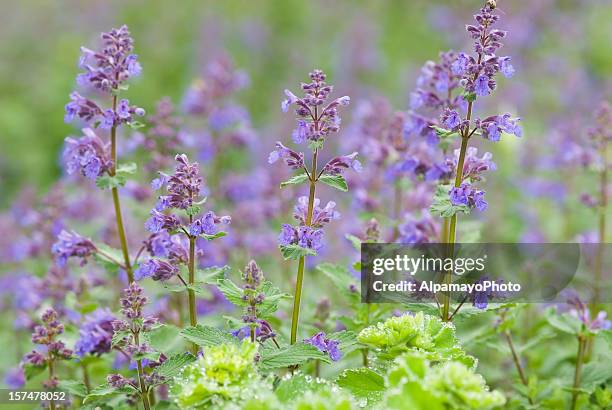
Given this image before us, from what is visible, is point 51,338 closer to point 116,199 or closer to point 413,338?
point 116,199

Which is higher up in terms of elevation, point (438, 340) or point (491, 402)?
point (438, 340)

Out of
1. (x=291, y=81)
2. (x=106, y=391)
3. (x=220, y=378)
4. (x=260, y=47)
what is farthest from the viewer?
(x=260, y=47)

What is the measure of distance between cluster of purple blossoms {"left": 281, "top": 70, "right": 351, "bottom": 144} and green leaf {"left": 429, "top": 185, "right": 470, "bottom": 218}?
519 mm

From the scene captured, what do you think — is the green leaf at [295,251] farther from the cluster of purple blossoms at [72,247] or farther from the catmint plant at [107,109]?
the cluster of purple blossoms at [72,247]

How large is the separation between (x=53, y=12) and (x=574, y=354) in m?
11.5

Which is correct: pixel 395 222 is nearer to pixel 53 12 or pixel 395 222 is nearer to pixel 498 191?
pixel 498 191

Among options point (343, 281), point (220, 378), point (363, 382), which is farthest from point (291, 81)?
point (220, 378)

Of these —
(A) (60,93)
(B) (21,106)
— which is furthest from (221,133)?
(B) (21,106)

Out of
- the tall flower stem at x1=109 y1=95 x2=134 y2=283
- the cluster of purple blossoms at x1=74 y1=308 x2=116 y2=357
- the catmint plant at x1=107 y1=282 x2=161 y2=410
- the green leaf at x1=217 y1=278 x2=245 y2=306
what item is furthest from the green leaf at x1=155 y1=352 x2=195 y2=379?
the tall flower stem at x1=109 y1=95 x2=134 y2=283

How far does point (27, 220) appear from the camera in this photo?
5070mm

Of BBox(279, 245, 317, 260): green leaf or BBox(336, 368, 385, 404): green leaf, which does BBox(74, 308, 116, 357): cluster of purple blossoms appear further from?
BBox(336, 368, 385, 404): green leaf

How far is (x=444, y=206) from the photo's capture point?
3.07 meters

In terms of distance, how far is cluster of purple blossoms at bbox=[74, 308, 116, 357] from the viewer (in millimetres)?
3385

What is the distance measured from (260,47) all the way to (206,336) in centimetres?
901
